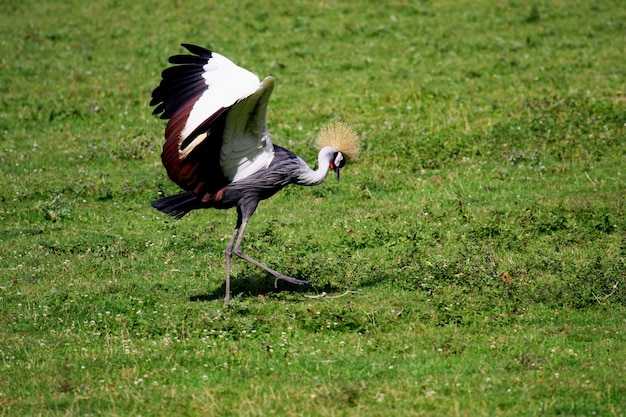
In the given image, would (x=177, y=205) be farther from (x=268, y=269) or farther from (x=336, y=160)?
(x=336, y=160)

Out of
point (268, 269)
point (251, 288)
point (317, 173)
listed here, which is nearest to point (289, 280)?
point (268, 269)

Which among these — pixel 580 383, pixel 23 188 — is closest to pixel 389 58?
pixel 23 188

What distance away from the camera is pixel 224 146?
827 centimetres

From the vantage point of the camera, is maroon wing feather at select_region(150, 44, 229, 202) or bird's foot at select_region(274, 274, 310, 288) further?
bird's foot at select_region(274, 274, 310, 288)

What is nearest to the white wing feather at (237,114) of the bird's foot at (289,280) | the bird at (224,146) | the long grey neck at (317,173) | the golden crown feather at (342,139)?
the bird at (224,146)

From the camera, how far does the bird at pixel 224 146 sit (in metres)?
8.00

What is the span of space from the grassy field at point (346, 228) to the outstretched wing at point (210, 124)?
1141mm

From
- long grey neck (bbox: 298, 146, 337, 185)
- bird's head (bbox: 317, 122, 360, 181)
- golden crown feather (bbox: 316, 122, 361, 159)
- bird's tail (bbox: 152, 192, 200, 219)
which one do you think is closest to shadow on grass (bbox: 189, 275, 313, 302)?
bird's tail (bbox: 152, 192, 200, 219)

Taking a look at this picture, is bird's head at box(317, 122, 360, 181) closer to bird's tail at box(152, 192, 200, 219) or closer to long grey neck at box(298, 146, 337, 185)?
long grey neck at box(298, 146, 337, 185)

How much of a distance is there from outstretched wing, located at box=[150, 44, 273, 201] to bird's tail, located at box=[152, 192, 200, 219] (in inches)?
7.0

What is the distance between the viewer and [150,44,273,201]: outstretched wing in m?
7.89

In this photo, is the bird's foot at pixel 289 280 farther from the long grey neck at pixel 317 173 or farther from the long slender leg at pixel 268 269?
the long grey neck at pixel 317 173

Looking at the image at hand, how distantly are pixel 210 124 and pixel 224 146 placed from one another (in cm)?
64

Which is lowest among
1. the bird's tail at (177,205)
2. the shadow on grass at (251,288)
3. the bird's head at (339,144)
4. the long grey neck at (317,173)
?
the shadow on grass at (251,288)
